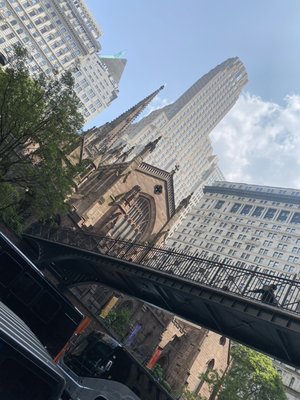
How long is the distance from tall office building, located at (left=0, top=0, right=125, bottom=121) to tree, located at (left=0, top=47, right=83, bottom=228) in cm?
7218

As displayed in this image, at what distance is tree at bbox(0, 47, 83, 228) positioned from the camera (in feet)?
69.7

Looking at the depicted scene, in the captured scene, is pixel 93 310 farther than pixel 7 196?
Yes

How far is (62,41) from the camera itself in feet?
365

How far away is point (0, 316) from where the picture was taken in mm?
8023

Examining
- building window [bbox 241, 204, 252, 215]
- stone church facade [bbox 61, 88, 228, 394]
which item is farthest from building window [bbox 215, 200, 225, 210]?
stone church facade [bbox 61, 88, 228, 394]

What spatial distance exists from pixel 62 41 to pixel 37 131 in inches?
4024

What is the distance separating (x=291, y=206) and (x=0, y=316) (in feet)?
302

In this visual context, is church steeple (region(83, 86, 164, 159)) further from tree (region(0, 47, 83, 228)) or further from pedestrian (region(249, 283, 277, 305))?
pedestrian (region(249, 283, 277, 305))

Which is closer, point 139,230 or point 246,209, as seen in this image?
point 139,230

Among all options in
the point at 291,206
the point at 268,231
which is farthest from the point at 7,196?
the point at 291,206

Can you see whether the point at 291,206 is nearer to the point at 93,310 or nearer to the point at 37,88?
the point at 93,310

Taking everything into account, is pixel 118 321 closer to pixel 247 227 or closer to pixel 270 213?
pixel 247 227

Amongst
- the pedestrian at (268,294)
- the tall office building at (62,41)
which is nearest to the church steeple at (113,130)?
the tall office building at (62,41)

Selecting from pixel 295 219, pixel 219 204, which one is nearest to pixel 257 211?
pixel 295 219
